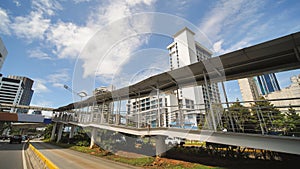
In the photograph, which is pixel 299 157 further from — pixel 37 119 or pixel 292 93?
pixel 37 119

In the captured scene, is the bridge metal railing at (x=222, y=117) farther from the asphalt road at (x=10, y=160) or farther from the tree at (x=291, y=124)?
the asphalt road at (x=10, y=160)

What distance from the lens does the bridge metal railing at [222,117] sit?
195 inches

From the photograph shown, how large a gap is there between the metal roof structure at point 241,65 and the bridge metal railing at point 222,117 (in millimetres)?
1353

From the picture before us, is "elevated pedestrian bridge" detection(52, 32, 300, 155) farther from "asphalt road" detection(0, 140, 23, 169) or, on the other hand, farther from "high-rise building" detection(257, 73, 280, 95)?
"high-rise building" detection(257, 73, 280, 95)

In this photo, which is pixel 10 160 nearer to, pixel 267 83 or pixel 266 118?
pixel 266 118

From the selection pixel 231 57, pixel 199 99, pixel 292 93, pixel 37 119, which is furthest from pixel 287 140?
pixel 37 119

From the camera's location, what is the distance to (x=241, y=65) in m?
5.76

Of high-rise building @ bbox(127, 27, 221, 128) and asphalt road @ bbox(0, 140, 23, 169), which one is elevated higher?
high-rise building @ bbox(127, 27, 221, 128)

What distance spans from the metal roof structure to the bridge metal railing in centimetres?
135

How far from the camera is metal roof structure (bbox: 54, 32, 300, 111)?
4570 mm

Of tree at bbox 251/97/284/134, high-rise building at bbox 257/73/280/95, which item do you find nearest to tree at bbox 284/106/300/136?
tree at bbox 251/97/284/134

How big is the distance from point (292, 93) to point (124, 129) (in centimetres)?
2291

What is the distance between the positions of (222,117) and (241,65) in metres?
2.35

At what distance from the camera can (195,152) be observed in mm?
9469
